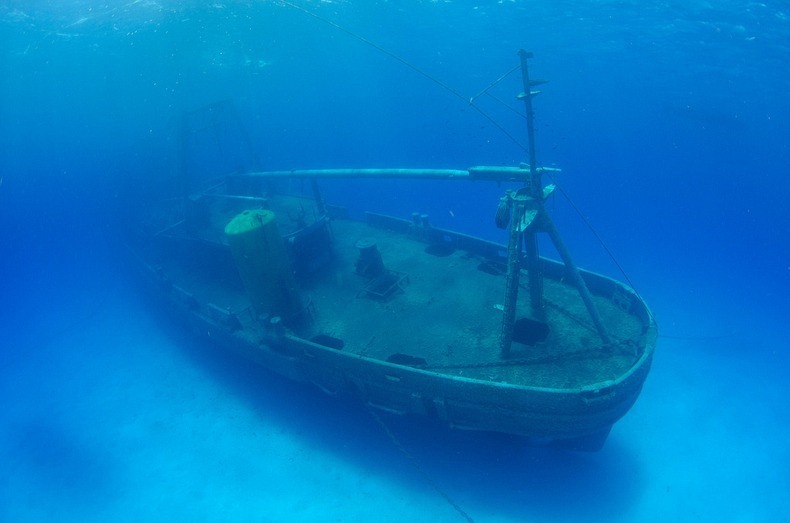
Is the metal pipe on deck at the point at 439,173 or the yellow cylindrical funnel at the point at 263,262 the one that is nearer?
the metal pipe on deck at the point at 439,173

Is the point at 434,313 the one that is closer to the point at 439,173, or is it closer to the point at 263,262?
the point at 439,173

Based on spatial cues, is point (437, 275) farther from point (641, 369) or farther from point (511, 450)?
point (641, 369)

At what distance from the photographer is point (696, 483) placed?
31.9ft

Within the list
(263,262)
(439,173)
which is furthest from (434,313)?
(263,262)

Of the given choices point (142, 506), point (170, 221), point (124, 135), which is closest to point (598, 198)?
point (170, 221)

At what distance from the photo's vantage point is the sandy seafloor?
9.37 metres

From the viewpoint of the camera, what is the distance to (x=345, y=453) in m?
10.6

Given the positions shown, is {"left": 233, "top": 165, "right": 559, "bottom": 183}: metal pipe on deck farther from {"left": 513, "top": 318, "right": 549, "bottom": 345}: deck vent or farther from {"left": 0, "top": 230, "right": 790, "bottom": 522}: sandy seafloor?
{"left": 0, "top": 230, "right": 790, "bottom": 522}: sandy seafloor

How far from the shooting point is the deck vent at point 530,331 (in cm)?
909

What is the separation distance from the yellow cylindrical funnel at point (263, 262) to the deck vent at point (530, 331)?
593 cm

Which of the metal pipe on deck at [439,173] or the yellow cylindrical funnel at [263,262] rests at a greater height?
the metal pipe on deck at [439,173]

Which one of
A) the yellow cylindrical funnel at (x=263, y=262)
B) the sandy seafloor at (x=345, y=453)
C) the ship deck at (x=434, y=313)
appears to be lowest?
the sandy seafloor at (x=345, y=453)

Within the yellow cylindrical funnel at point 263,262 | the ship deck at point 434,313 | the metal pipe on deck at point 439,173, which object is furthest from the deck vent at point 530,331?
the yellow cylindrical funnel at point 263,262

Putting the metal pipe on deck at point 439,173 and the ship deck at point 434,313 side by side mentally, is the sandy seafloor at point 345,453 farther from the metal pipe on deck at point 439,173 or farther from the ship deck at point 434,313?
the metal pipe on deck at point 439,173
